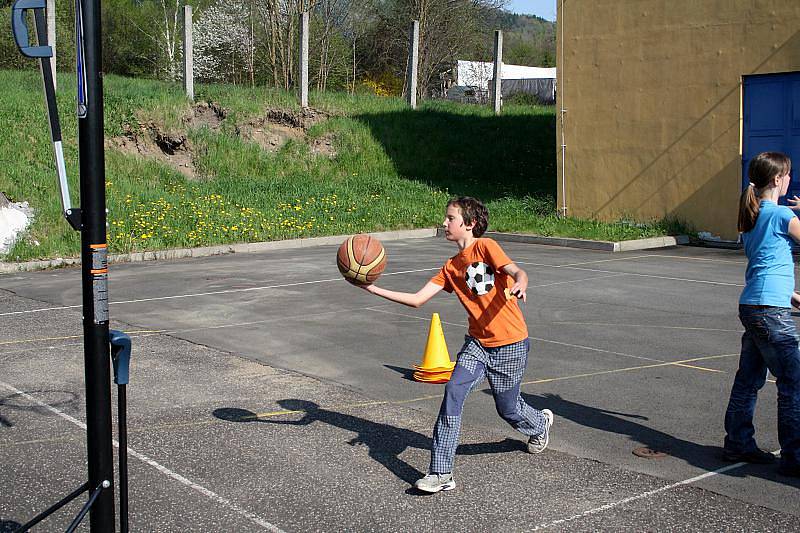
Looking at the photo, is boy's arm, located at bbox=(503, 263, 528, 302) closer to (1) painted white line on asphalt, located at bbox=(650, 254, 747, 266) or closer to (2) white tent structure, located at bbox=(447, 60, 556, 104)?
(1) painted white line on asphalt, located at bbox=(650, 254, 747, 266)

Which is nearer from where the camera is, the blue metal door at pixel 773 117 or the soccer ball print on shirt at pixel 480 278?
the soccer ball print on shirt at pixel 480 278

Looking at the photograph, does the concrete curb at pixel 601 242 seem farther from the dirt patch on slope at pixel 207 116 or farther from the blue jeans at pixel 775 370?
the blue jeans at pixel 775 370

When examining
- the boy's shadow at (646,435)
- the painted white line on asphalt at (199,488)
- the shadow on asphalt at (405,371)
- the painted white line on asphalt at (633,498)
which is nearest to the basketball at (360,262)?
the painted white line on asphalt at (199,488)

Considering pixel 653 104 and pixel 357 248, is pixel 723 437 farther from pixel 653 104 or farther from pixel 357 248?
pixel 653 104

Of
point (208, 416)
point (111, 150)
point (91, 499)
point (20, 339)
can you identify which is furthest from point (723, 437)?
point (111, 150)

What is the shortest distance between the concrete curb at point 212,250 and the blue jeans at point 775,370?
47.5 feet

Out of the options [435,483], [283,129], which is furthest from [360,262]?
[283,129]

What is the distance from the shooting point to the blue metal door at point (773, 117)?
1925 cm

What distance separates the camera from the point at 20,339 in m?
10.6

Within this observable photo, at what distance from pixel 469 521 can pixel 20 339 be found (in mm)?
7103

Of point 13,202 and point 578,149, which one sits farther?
point 578,149

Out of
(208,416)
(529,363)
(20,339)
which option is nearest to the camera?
(208,416)

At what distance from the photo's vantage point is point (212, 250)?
778 inches

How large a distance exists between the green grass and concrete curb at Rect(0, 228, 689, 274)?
430 mm
